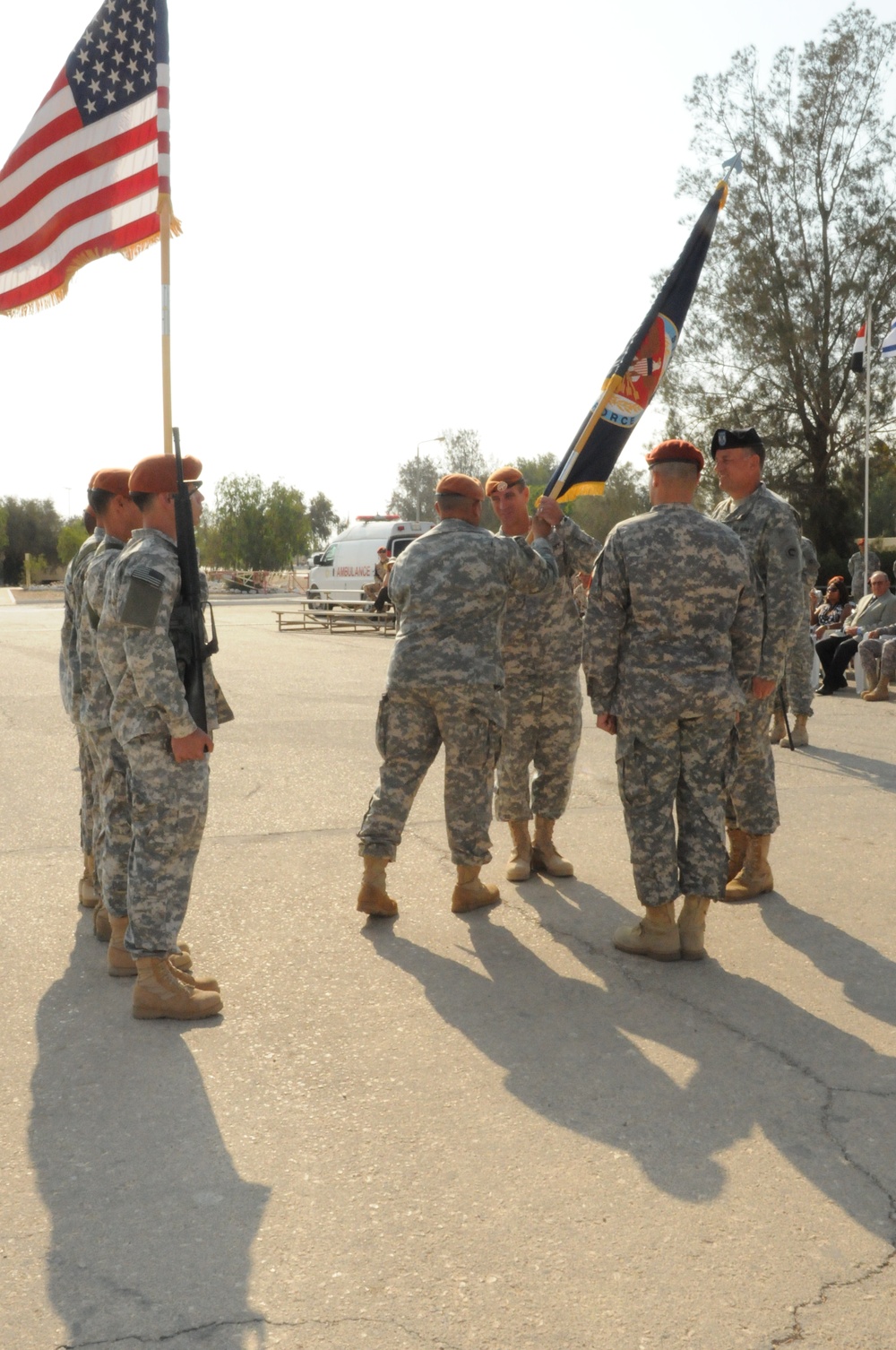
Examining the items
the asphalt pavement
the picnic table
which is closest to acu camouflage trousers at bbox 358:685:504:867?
the asphalt pavement

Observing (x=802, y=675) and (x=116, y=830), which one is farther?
(x=802, y=675)

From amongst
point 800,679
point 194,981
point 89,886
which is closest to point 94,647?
point 89,886

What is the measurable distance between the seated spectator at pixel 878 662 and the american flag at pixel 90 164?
9.34 meters

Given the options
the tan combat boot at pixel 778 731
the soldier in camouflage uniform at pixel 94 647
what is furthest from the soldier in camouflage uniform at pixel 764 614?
the tan combat boot at pixel 778 731

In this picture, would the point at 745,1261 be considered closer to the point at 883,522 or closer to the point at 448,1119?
the point at 448,1119

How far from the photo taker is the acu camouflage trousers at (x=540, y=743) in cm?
624

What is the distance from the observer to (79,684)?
5.55 meters

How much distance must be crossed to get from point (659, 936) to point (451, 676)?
1.38 metres

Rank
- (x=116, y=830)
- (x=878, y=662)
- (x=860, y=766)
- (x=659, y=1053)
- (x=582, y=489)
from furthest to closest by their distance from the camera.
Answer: (x=878, y=662) < (x=860, y=766) < (x=582, y=489) < (x=116, y=830) < (x=659, y=1053)

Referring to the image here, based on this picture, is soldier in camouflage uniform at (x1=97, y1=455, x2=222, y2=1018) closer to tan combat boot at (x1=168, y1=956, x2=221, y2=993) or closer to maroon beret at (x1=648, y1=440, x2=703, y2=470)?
tan combat boot at (x1=168, y1=956, x2=221, y2=993)

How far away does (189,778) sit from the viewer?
446 cm

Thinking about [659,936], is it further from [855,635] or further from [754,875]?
[855,635]

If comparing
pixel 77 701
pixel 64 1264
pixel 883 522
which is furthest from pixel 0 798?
pixel 883 522

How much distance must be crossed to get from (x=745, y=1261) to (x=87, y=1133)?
185 cm
